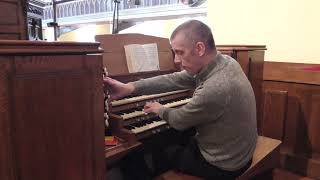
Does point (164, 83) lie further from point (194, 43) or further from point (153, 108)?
point (194, 43)

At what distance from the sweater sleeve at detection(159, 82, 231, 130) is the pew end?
0.31 m

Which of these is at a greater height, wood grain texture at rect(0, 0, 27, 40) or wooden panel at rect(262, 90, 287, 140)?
wood grain texture at rect(0, 0, 27, 40)

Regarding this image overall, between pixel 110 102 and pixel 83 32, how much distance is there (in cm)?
455

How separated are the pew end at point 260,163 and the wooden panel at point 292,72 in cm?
75

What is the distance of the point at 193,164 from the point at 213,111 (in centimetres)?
36

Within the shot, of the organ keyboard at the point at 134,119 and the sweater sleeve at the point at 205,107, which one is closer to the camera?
the sweater sleeve at the point at 205,107

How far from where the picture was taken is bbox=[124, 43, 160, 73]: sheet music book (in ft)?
6.79

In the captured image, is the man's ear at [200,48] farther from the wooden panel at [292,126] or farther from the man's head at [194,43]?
the wooden panel at [292,126]

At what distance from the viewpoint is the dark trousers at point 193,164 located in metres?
1.69

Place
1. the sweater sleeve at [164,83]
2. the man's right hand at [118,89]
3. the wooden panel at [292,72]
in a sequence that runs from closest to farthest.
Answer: the man's right hand at [118,89], the sweater sleeve at [164,83], the wooden panel at [292,72]

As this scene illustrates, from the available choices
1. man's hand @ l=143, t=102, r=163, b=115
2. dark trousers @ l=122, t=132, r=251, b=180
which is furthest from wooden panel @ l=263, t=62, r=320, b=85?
man's hand @ l=143, t=102, r=163, b=115

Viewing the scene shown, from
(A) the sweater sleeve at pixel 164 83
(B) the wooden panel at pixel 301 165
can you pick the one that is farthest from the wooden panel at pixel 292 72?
(A) the sweater sleeve at pixel 164 83

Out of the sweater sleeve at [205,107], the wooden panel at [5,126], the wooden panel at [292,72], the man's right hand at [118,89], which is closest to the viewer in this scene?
the wooden panel at [5,126]

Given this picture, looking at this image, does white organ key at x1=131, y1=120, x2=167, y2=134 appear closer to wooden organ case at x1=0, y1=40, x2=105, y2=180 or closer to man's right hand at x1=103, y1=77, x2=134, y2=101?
man's right hand at x1=103, y1=77, x2=134, y2=101
